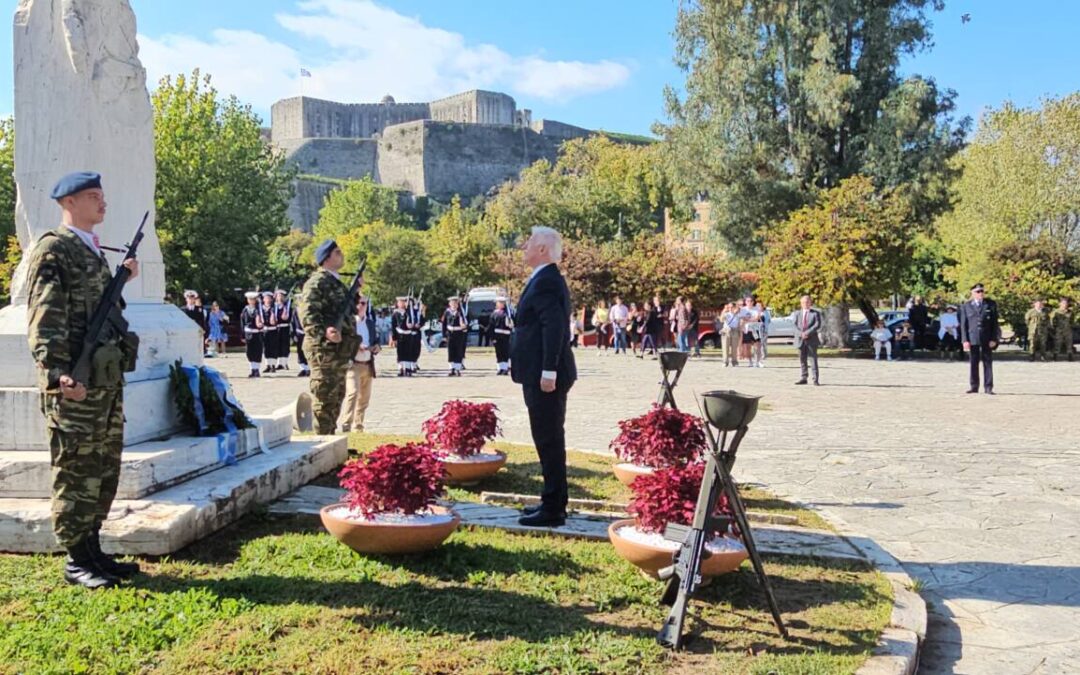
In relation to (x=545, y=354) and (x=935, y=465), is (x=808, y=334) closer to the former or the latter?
(x=935, y=465)

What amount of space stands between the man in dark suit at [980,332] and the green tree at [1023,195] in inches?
791

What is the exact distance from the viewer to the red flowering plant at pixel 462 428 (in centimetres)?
723

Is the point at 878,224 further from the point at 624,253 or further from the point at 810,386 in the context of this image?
the point at 624,253

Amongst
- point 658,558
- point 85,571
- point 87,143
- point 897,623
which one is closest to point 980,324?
point 897,623

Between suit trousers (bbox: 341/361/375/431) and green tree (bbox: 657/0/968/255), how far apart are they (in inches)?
840

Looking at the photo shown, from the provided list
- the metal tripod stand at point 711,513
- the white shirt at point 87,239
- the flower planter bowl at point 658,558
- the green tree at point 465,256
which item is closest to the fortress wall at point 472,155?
the green tree at point 465,256

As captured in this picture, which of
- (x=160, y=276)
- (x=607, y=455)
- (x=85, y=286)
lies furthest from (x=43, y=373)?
(x=607, y=455)

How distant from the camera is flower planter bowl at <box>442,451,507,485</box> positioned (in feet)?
23.2

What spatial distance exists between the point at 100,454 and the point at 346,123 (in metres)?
123

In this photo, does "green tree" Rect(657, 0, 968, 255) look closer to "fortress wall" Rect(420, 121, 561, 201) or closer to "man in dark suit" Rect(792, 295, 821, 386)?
"man in dark suit" Rect(792, 295, 821, 386)

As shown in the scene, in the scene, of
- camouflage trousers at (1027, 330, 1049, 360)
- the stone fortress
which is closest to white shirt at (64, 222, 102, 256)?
camouflage trousers at (1027, 330, 1049, 360)

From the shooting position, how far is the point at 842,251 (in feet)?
84.2

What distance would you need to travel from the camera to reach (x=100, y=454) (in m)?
4.31

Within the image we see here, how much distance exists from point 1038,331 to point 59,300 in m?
27.2
